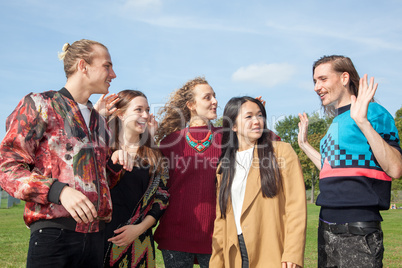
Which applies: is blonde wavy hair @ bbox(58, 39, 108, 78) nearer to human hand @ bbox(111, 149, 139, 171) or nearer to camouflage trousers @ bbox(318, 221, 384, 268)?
human hand @ bbox(111, 149, 139, 171)

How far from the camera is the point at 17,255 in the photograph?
8773mm

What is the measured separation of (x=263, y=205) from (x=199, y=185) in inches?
38.0

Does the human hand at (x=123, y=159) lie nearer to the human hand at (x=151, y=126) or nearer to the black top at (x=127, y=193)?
the black top at (x=127, y=193)

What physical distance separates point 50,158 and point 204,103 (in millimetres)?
2517

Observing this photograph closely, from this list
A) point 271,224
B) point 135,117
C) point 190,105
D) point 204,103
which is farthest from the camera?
point 190,105

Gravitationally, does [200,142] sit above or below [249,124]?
below

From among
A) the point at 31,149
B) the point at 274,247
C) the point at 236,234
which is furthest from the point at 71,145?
the point at 274,247

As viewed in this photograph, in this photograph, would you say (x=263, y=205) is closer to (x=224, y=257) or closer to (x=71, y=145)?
(x=224, y=257)

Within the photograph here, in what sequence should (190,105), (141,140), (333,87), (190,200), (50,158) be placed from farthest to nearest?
(190,105) → (141,140) → (190,200) → (333,87) → (50,158)

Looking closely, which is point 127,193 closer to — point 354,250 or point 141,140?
point 141,140

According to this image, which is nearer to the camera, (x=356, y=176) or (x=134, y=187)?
(x=356, y=176)

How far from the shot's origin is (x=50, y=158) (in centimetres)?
280

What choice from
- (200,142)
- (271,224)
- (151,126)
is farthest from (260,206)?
(151,126)

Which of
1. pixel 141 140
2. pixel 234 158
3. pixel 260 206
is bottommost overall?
pixel 260 206
